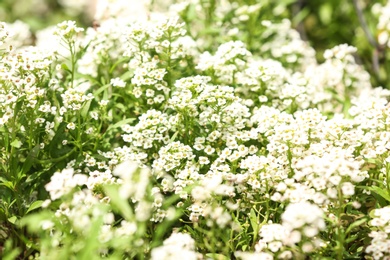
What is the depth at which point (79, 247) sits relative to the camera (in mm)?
2621

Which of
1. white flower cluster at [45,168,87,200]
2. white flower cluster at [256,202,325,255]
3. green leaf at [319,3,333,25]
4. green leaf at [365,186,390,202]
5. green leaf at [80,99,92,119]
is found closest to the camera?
white flower cluster at [256,202,325,255]

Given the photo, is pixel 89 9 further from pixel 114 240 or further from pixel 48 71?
pixel 114 240

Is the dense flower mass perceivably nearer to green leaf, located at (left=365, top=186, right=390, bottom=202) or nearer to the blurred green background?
green leaf, located at (left=365, top=186, right=390, bottom=202)

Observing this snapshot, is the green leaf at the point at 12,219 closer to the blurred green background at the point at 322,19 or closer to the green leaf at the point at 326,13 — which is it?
the blurred green background at the point at 322,19

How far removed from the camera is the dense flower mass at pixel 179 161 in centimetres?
263

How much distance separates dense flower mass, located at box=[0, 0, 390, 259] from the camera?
2.63 meters

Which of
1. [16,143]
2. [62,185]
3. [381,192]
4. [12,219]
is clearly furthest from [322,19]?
[62,185]

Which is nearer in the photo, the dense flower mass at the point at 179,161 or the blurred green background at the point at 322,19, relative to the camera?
the dense flower mass at the point at 179,161

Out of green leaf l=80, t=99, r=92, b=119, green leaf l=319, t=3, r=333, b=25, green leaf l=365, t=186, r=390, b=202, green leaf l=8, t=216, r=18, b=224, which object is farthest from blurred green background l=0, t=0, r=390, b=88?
green leaf l=8, t=216, r=18, b=224

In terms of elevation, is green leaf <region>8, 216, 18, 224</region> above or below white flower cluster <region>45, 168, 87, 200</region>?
below

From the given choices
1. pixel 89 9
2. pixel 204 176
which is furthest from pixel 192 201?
pixel 89 9

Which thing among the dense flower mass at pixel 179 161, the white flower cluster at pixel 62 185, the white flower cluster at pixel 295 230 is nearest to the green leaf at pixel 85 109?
the dense flower mass at pixel 179 161

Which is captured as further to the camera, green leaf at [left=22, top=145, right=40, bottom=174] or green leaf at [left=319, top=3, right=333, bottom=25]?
green leaf at [left=319, top=3, right=333, bottom=25]

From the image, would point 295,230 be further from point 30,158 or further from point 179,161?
point 30,158
